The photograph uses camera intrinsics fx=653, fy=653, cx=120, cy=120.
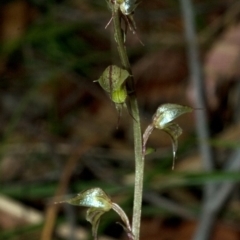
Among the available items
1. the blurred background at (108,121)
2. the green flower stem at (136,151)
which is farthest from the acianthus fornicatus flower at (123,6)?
the blurred background at (108,121)

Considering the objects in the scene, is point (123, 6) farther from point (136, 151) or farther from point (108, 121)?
point (108, 121)

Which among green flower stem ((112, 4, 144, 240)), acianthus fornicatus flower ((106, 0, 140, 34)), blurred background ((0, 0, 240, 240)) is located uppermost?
blurred background ((0, 0, 240, 240))

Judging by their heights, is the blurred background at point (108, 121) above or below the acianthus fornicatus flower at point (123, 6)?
above

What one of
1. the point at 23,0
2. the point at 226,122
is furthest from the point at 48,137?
the point at 23,0

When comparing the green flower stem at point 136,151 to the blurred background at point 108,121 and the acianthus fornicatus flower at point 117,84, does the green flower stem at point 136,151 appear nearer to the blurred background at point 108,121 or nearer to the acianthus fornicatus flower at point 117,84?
the acianthus fornicatus flower at point 117,84

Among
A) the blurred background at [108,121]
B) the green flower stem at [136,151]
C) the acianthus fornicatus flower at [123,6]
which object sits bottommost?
the green flower stem at [136,151]

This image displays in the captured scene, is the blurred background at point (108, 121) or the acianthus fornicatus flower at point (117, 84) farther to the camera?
the blurred background at point (108, 121)

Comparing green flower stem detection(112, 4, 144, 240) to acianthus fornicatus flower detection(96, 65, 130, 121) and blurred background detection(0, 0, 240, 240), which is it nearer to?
acianthus fornicatus flower detection(96, 65, 130, 121)

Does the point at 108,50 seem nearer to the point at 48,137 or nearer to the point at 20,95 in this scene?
the point at 20,95

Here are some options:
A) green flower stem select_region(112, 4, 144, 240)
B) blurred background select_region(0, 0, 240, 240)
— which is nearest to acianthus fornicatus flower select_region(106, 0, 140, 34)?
green flower stem select_region(112, 4, 144, 240)
